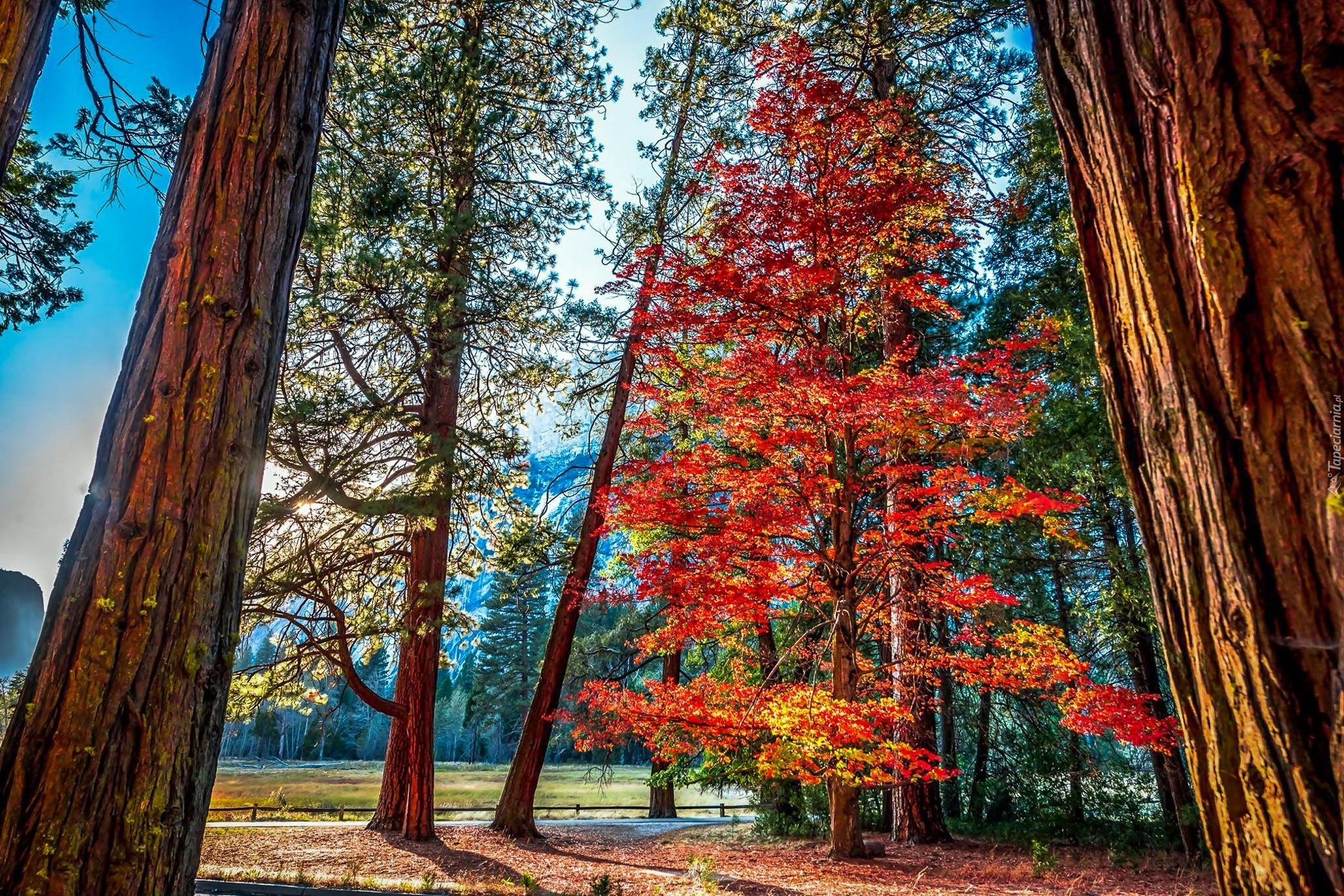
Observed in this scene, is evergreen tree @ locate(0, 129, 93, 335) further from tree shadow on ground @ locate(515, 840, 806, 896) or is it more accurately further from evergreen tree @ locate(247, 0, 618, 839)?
tree shadow on ground @ locate(515, 840, 806, 896)

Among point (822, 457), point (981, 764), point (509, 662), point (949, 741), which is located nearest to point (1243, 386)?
point (822, 457)

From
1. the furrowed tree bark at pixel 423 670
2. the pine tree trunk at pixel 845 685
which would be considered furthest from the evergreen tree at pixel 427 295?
the pine tree trunk at pixel 845 685

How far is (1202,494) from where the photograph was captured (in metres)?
1.10

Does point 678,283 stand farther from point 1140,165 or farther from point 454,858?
point 454,858

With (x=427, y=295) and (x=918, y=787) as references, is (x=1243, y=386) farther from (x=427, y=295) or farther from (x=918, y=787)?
(x=918, y=787)

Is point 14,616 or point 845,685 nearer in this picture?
point 845,685

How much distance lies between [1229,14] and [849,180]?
6.56 m

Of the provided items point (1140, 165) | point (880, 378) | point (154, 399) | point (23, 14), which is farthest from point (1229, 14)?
point (880, 378)

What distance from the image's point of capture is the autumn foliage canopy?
6.43 m

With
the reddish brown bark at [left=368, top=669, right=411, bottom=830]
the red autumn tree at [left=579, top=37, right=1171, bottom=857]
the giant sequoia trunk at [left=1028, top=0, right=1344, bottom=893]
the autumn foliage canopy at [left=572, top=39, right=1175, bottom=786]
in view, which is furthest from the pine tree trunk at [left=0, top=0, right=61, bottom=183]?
the reddish brown bark at [left=368, top=669, right=411, bottom=830]

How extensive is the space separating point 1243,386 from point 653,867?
922cm

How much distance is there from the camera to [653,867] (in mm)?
8312

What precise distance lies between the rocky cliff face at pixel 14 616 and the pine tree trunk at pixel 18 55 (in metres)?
32.8

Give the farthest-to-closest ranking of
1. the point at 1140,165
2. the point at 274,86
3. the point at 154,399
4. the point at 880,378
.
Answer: the point at 880,378, the point at 274,86, the point at 154,399, the point at 1140,165
